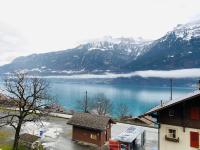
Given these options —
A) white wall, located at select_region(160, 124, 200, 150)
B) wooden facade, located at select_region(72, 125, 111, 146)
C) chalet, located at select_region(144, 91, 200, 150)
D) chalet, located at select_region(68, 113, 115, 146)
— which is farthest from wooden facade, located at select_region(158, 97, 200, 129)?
wooden facade, located at select_region(72, 125, 111, 146)

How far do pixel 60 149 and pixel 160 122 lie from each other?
57.8ft

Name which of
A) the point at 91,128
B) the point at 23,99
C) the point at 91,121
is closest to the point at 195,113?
the point at 91,128

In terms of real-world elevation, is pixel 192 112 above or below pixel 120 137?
above

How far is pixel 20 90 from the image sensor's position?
39250 mm

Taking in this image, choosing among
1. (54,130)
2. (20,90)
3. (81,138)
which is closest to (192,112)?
(81,138)

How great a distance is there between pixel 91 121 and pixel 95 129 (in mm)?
1921

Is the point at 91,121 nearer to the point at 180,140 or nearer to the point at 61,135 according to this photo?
the point at 61,135

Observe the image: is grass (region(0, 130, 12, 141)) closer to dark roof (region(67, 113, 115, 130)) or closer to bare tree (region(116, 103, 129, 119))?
dark roof (region(67, 113, 115, 130))

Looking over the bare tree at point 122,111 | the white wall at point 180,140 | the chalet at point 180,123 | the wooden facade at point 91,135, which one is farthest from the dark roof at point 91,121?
the bare tree at point 122,111

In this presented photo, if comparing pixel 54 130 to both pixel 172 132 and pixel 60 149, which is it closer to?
pixel 60 149

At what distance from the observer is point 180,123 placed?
98.9 feet

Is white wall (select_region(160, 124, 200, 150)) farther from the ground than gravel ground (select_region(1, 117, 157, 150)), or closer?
farther from the ground

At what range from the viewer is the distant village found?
29.8 metres

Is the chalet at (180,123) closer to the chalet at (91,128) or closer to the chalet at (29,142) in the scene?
the chalet at (91,128)
